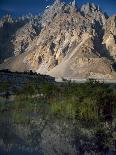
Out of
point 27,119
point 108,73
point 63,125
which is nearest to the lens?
point 63,125

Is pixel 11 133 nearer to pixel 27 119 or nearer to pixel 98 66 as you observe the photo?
pixel 27 119

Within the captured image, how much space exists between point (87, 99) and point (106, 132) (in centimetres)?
926

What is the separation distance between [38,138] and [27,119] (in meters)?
8.70

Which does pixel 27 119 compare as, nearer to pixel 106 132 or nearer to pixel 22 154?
pixel 106 132

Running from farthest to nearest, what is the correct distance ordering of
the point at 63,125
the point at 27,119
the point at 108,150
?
the point at 27,119
the point at 63,125
the point at 108,150

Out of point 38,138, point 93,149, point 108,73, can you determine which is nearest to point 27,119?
point 38,138

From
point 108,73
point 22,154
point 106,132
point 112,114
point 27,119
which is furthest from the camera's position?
point 108,73

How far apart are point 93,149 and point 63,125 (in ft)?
27.0

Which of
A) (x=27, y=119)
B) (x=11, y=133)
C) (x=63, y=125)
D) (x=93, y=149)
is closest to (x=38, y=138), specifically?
(x=11, y=133)

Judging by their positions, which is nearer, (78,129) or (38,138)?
(38,138)

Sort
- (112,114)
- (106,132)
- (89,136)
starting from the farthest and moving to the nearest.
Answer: (112,114)
(106,132)
(89,136)

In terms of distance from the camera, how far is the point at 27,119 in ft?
99.2

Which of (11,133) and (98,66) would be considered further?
(98,66)

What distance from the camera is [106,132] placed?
24.9 meters
